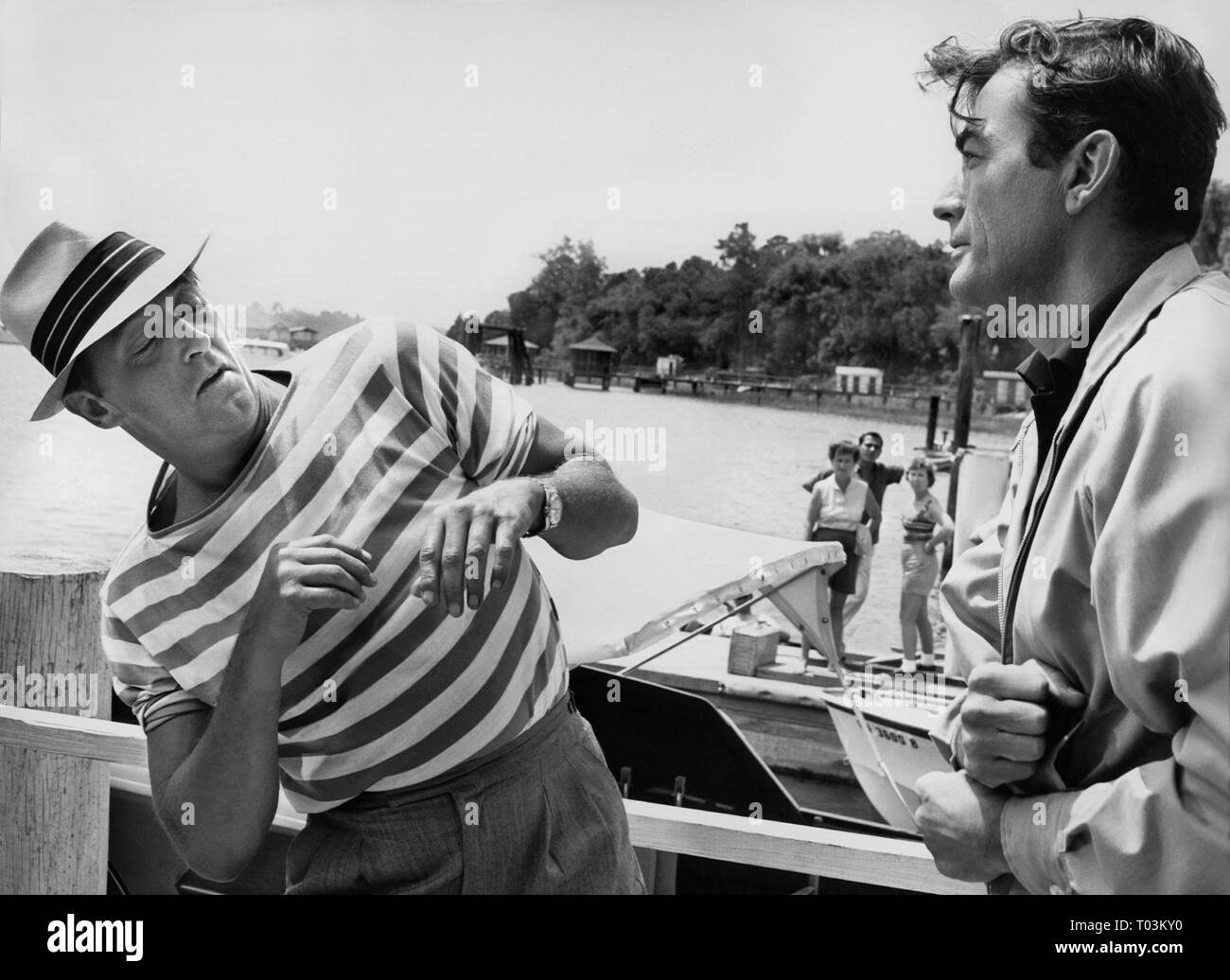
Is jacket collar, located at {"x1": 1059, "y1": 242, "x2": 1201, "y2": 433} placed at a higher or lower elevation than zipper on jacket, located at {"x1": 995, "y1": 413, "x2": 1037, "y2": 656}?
higher

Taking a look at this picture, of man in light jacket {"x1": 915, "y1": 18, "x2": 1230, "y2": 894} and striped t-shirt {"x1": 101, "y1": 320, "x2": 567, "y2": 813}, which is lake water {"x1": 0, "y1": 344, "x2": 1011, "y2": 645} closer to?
striped t-shirt {"x1": 101, "y1": 320, "x2": 567, "y2": 813}

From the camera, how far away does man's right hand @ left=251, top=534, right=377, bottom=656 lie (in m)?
1.28

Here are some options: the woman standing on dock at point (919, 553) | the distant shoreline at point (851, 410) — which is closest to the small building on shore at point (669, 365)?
the distant shoreline at point (851, 410)

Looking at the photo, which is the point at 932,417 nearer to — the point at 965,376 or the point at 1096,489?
the point at 965,376

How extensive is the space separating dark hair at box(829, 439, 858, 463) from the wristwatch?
1.32 m

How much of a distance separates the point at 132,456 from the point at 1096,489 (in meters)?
1.49

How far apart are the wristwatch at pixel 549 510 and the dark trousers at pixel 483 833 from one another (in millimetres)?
259

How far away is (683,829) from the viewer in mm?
1558

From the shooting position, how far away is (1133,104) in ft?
3.66

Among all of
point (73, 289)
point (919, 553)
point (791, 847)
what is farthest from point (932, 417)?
point (919, 553)

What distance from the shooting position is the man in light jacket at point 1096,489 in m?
0.98

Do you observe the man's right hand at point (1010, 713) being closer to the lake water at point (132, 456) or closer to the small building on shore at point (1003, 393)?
the lake water at point (132, 456)

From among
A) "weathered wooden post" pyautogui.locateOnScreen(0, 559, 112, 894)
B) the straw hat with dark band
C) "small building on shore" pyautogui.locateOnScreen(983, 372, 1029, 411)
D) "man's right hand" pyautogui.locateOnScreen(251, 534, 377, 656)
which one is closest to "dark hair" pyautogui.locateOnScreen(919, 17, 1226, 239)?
"small building on shore" pyautogui.locateOnScreen(983, 372, 1029, 411)
